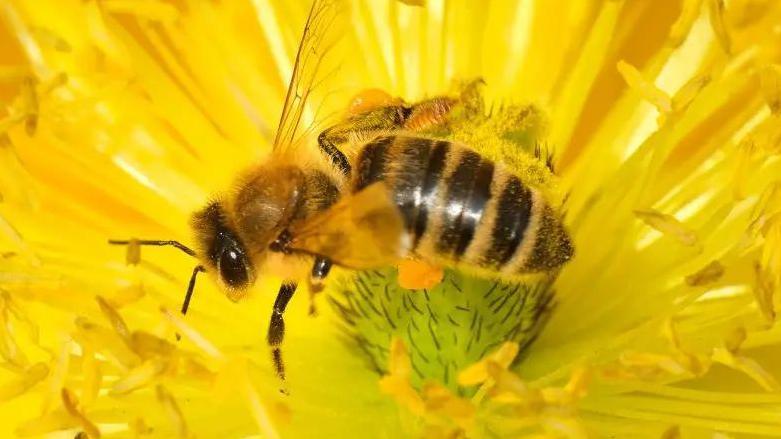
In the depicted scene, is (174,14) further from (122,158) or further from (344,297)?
(344,297)

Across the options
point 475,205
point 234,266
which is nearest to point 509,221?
point 475,205

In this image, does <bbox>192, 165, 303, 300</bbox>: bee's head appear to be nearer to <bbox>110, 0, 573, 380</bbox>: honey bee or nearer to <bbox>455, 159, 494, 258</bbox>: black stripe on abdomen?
<bbox>110, 0, 573, 380</bbox>: honey bee

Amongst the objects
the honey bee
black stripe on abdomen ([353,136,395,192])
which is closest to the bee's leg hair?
the honey bee

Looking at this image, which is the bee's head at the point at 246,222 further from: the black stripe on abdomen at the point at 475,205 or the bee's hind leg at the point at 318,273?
the black stripe on abdomen at the point at 475,205

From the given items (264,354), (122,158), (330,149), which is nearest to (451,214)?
(330,149)

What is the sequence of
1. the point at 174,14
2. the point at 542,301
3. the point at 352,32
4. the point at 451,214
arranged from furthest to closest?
the point at 352,32 → the point at 174,14 → the point at 542,301 → the point at 451,214

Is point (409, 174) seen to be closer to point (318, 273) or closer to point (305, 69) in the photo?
point (318, 273)
